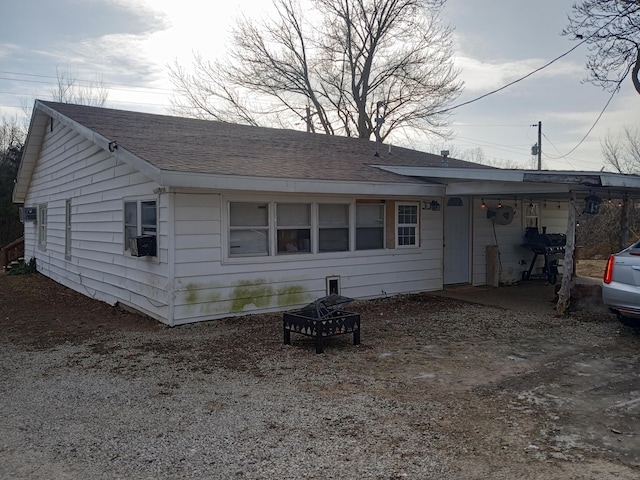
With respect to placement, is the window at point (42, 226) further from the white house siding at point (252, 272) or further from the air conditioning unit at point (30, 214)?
the white house siding at point (252, 272)

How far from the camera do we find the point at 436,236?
11000 mm

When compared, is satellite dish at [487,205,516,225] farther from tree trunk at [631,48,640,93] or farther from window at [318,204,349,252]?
tree trunk at [631,48,640,93]

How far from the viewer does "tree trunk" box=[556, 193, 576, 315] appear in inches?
335

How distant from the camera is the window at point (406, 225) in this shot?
10.4 metres

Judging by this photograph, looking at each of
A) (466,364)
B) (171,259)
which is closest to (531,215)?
(466,364)

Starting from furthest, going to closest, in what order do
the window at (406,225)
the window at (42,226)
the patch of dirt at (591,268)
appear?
the window at (42,226)
the patch of dirt at (591,268)
the window at (406,225)

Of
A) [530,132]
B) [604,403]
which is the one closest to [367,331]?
[604,403]

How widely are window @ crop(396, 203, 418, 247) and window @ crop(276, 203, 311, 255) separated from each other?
216 cm

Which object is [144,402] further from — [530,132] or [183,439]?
[530,132]

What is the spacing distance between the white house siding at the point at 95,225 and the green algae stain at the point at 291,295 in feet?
6.37

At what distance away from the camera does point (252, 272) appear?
8438 mm

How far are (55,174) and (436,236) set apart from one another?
970 cm

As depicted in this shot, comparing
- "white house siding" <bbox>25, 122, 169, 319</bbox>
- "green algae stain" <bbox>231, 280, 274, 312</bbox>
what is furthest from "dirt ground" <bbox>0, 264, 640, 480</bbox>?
Result: "white house siding" <bbox>25, 122, 169, 319</bbox>

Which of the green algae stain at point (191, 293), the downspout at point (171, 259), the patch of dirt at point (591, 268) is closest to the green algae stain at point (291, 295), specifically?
the green algae stain at point (191, 293)
